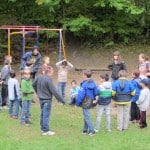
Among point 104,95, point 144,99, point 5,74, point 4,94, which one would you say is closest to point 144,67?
point 144,99

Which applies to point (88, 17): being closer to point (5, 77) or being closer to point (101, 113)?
point (5, 77)

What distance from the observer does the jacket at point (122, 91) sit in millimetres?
12898

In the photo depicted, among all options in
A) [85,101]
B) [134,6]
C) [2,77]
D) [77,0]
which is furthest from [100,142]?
[77,0]

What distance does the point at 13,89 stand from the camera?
14016 mm

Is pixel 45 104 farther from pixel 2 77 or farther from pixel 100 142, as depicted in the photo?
pixel 2 77

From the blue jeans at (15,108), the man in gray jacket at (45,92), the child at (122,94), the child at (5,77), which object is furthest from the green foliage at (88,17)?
the man in gray jacket at (45,92)

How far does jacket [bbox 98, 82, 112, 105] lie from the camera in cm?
1267

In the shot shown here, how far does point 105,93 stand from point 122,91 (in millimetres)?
500

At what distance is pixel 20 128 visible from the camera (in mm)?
13000

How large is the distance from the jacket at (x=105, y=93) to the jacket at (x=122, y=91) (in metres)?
0.20

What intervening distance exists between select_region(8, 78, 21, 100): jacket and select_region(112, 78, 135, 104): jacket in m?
2.78

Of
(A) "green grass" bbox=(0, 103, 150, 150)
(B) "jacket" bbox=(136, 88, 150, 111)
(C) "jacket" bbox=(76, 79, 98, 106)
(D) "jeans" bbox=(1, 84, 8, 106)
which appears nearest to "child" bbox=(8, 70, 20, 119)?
(A) "green grass" bbox=(0, 103, 150, 150)

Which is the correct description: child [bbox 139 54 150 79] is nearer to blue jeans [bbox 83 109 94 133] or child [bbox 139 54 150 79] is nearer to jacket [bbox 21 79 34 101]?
blue jeans [bbox 83 109 94 133]

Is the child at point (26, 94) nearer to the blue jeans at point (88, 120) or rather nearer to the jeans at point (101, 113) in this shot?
the blue jeans at point (88, 120)
